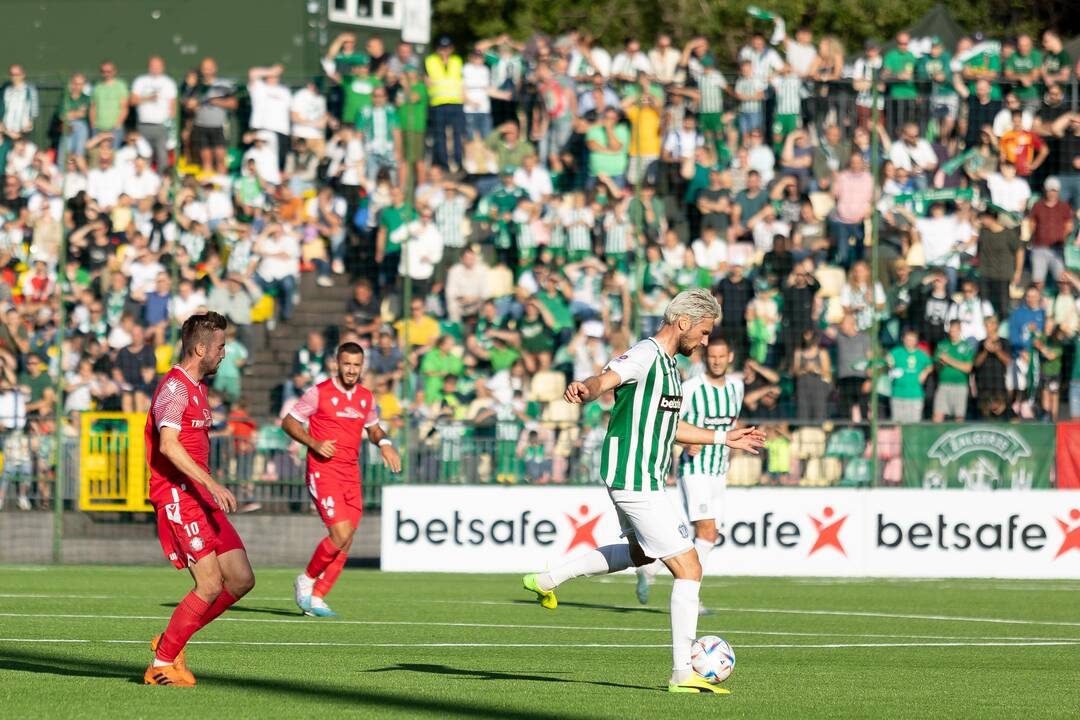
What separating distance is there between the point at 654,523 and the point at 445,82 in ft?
53.1

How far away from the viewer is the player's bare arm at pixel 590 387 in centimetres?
869

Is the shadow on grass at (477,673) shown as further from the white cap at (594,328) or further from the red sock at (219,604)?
the white cap at (594,328)

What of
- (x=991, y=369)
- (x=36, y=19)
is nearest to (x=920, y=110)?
(x=991, y=369)

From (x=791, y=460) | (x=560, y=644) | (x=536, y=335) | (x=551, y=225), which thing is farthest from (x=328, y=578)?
(x=551, y=225)

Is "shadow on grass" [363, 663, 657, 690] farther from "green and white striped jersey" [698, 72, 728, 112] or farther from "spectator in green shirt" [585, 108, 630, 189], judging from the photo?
"green and white striped jersey" [698, 72, 728, 112]

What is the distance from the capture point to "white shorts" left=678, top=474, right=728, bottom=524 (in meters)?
15.6

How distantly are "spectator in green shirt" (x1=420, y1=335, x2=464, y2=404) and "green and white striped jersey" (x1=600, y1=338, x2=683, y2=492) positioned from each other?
13765 mm

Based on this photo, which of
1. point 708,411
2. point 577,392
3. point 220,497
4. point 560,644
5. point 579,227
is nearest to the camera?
point 577,392

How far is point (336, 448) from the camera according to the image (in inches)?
599

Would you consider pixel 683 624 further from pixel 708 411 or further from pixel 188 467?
pixel 708 411

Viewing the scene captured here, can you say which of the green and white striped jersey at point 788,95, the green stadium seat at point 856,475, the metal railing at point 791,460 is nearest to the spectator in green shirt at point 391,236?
the metal railing at point 791,460

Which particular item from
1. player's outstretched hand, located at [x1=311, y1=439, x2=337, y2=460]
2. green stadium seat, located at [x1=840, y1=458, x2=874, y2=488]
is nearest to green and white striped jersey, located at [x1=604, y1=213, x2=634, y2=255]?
green stadium seat, located at [x1=840, y1=458, x2=874, y2=488]

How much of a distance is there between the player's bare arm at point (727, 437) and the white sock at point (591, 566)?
72 cm

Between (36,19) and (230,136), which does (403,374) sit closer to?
(230,136)
